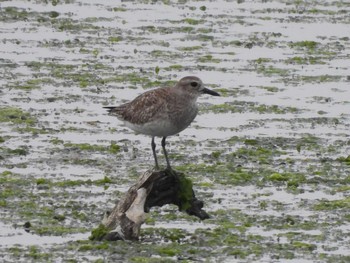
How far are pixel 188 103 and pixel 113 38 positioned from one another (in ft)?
44.9

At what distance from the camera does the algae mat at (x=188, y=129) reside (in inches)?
548

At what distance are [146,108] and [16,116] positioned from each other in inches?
212

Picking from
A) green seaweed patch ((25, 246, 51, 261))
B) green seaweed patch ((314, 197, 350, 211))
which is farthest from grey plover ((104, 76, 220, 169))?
green seaweed patch ((25, 246, 51, 261))

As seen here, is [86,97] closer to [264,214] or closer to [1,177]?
[1,177]

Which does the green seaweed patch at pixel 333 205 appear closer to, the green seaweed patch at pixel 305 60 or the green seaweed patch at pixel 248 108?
the green seaweed patch at pixel 248 108

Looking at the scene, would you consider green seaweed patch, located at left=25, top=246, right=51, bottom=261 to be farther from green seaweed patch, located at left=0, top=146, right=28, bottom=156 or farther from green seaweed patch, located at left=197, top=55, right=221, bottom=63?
green seaweed patch, located at left=197, top=55, right=221, bottom=63

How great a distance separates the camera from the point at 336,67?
26000 mm

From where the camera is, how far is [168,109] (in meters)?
15.1

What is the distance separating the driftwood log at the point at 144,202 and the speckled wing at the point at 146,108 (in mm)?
1138

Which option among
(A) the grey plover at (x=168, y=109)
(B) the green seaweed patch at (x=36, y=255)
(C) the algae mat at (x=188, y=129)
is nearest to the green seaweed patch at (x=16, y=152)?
(C) the algae mat at (x=188, y=129)

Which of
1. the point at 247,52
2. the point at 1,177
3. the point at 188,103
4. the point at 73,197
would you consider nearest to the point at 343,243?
the point at 188,103

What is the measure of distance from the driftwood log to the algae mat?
184mm

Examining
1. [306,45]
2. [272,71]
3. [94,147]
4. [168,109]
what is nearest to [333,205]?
[168,109]

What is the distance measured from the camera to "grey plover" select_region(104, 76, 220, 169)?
15.1 meters
